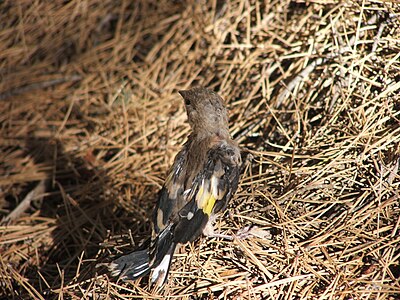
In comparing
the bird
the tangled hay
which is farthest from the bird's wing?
the tangled hay

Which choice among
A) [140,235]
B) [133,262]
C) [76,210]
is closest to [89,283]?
[133,262]

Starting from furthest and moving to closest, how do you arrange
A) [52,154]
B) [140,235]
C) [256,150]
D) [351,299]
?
[52,154] < [256,150] < [140,235] < [351,299]

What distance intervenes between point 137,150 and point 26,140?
1.12 meters

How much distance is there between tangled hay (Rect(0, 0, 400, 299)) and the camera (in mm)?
2945

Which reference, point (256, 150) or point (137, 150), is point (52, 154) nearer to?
point (137, 150)

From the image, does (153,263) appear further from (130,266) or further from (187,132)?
(187,132)

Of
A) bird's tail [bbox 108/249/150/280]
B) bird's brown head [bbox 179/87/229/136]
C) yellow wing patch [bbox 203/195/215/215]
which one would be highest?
bird's brown head [bbox 179/87/229/136]

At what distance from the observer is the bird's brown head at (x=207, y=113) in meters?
3.45

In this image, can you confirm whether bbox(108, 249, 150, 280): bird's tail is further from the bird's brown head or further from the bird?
the bird's brown head

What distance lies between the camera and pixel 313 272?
283 cm

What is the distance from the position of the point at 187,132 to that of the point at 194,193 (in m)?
1.25

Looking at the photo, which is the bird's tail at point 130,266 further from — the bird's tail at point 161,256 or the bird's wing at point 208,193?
the bird's wing at point 208,193

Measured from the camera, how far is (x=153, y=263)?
2.86 meters

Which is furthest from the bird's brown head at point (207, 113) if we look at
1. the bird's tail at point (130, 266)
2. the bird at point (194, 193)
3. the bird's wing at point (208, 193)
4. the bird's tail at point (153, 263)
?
the bird's tail at point (130, 266)
